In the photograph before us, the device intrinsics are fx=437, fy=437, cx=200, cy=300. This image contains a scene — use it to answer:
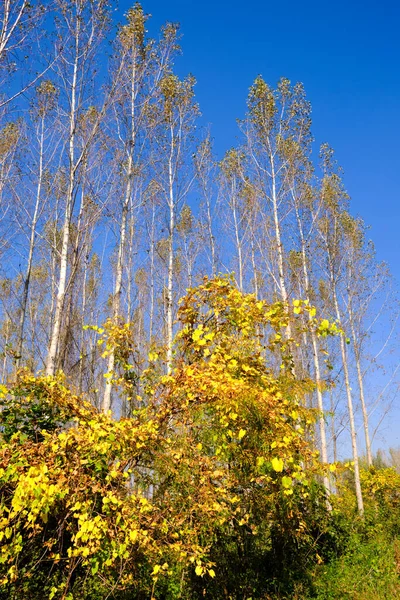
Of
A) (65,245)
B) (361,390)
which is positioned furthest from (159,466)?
A: (361,390)

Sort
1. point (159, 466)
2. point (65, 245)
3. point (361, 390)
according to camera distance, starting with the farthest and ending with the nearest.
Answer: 1. point (361, 390)
2. point (65, 245)
3. point (159, 466)

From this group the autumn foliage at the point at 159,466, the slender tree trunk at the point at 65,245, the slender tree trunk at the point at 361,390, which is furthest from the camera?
the slender tree trunk at the point at 361,390

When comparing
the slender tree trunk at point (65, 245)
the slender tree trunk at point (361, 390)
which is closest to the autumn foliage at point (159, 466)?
the slender tree trunk at point (65, 245)

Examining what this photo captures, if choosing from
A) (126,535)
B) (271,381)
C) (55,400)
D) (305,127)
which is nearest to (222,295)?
(271,381)

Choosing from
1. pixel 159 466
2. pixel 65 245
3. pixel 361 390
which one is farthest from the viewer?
pixel 361 390

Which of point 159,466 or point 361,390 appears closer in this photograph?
point 159,466

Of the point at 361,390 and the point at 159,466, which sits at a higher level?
the point at 361,390

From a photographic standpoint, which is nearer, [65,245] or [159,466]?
[159,466]

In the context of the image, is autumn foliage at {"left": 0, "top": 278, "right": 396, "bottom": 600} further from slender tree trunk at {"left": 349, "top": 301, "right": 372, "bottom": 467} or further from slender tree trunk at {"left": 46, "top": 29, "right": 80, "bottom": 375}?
slender tree trunk at {"left": 349, "top": 301, "right": 372, "bottom": 467}

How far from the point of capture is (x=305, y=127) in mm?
13203

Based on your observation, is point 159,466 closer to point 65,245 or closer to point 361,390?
point 65,245

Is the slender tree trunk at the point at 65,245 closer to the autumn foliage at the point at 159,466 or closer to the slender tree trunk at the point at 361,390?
the autumn foliage at the point at 159,466

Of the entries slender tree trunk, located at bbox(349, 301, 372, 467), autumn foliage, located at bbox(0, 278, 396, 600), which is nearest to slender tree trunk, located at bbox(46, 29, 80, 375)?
autumn foliage, located at bbox(0, 278, 396, 600)

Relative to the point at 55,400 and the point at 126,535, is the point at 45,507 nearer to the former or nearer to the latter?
the point at 126,535
